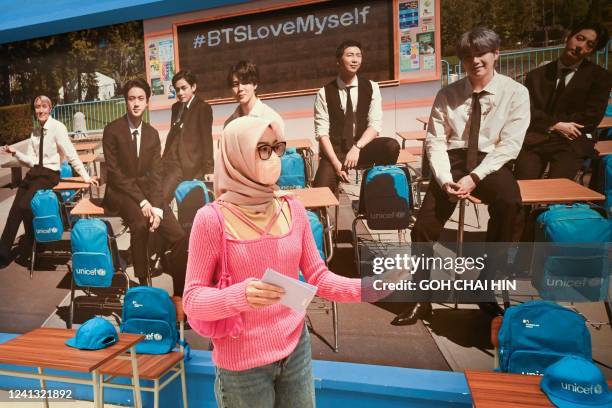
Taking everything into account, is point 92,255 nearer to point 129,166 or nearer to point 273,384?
point 129,166

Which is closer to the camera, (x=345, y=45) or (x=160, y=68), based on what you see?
(x=345, y=45)

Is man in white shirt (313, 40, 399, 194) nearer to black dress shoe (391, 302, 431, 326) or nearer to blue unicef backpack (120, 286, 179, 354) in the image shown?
black dress shoe (391, 302, 431, 326)

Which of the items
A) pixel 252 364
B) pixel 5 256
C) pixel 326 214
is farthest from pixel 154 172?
pixel 252 364

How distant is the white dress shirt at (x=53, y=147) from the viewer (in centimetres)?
370

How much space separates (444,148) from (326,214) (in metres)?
0.80

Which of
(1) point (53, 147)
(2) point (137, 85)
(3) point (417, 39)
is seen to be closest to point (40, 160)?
(1) point (53, 147)

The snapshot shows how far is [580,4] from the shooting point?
2438 mm

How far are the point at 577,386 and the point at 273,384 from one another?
1223 mm

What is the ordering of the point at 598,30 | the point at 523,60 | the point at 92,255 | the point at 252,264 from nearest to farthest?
the point at 252,264
the point at 598,30
the point at 523,60
the point at 92,255

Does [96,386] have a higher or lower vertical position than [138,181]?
lower

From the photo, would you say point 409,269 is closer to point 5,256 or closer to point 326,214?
point 326,214

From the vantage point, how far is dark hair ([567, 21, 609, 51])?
7.95 ft

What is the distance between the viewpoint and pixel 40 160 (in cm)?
376

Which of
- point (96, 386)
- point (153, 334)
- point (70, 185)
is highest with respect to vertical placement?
point (70, 185)
